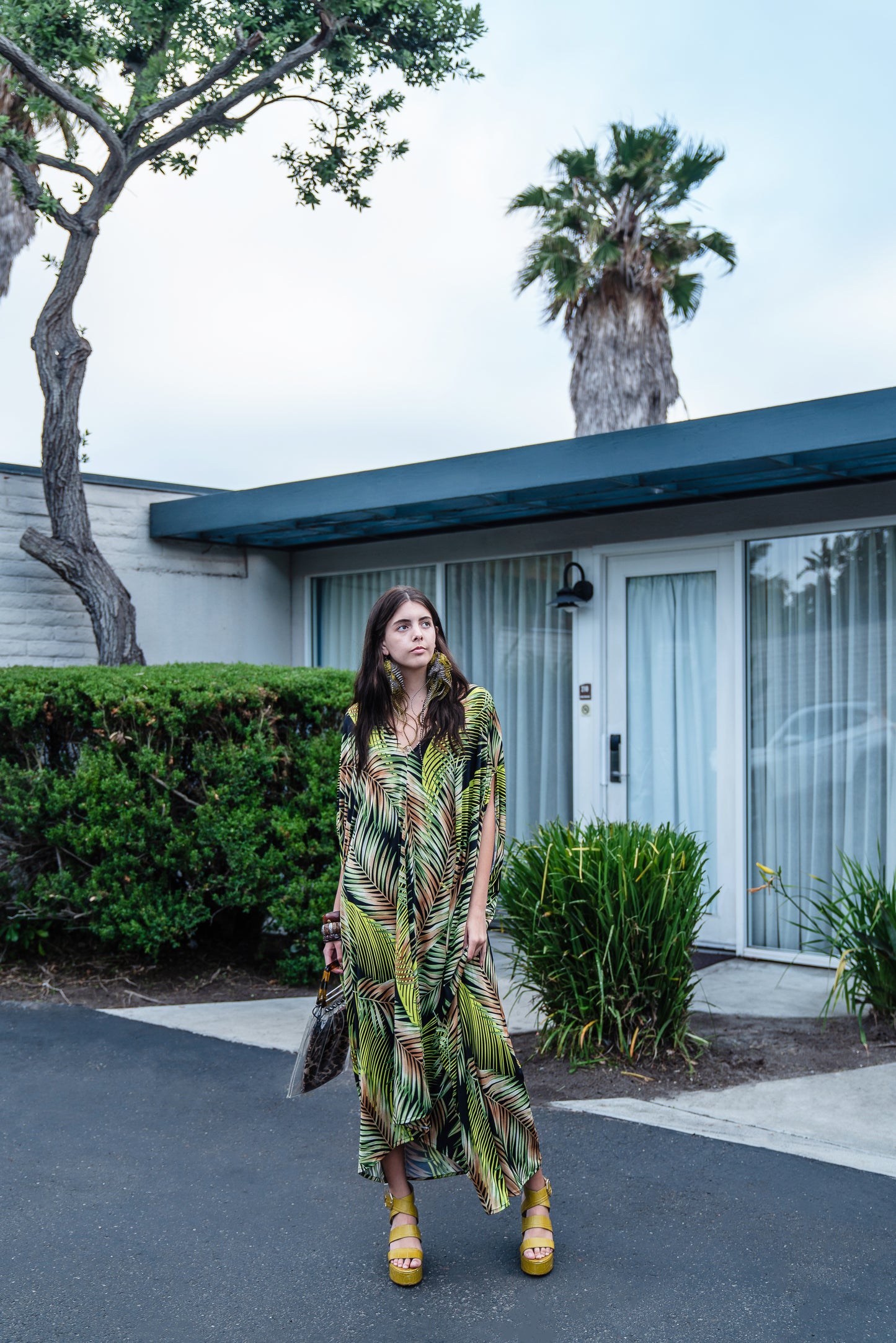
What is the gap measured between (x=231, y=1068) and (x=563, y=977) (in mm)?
1336

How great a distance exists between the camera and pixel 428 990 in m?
2.95

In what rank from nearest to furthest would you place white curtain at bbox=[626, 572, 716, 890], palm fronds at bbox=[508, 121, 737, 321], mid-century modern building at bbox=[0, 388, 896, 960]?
mid-century modern building at bbox=[0, 388, 896, 960] < white curtain at bbox=[626, 572, 716, 890] < palm fronds at bbox=[508, 121, 737, 321]

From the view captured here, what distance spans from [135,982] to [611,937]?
2810 millimetres

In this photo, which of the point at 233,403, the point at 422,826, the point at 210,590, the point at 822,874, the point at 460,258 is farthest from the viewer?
the point at 233,403

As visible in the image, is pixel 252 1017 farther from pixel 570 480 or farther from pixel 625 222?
pixel 625 222

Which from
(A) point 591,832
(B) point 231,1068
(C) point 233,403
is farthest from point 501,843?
(C) point 233,403

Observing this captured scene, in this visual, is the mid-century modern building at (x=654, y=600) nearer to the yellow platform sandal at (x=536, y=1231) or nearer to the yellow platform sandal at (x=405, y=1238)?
the yellow platform sandal at (x=536, y=1231)

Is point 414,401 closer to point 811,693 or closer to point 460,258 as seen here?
point 460,258

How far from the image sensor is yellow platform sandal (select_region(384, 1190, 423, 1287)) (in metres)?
2.93

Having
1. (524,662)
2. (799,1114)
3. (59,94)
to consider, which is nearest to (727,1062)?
(799,1114)

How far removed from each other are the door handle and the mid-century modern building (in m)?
0.01

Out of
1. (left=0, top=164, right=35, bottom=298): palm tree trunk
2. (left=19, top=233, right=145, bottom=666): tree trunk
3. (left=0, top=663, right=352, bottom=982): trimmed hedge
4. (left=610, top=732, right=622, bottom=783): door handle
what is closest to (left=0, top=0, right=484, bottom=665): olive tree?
(left=19, top=233, right=145, bottom=666): tree trunk

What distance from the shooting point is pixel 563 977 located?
15.4ft

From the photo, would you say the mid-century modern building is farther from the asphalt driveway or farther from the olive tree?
the asphalt driveway
